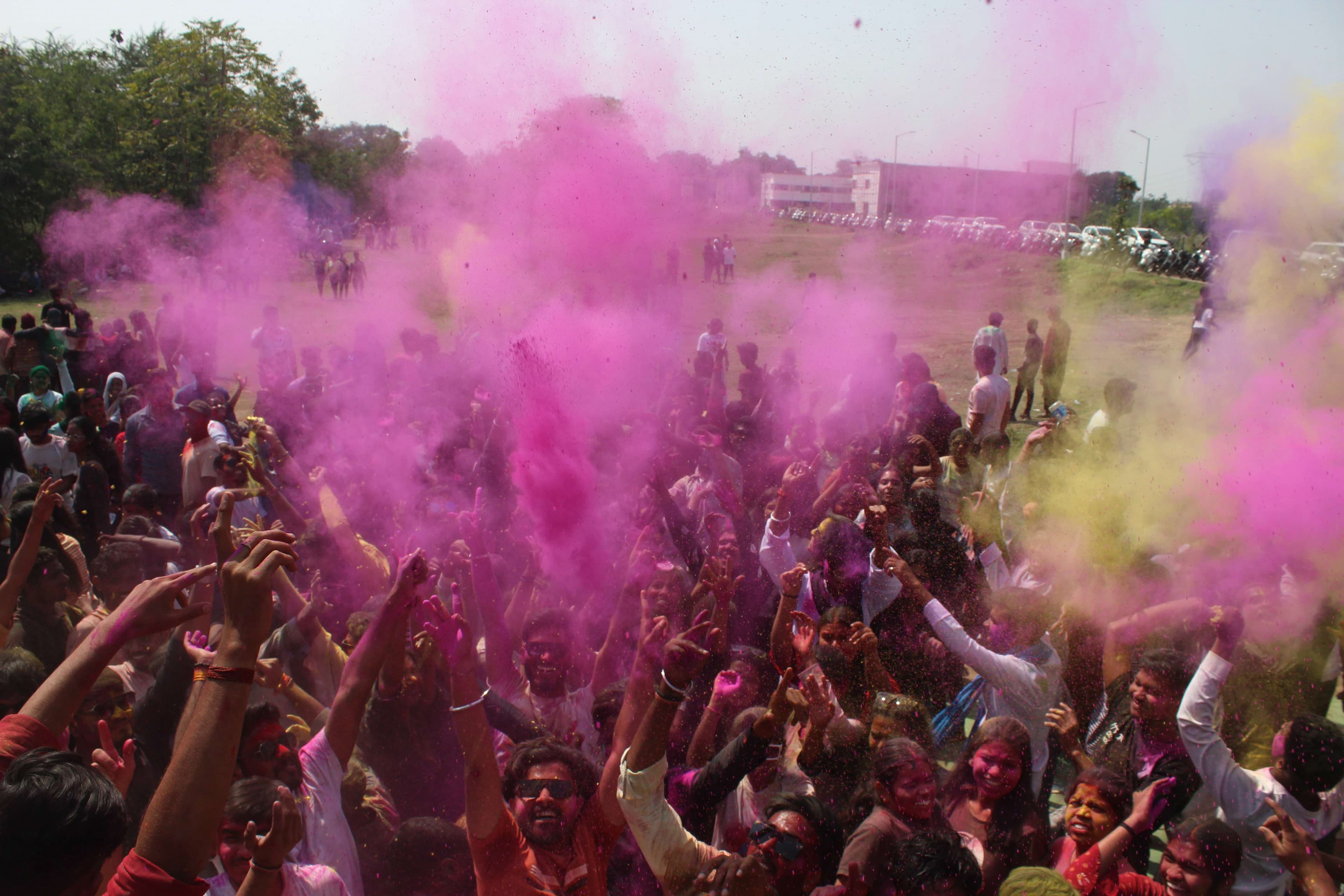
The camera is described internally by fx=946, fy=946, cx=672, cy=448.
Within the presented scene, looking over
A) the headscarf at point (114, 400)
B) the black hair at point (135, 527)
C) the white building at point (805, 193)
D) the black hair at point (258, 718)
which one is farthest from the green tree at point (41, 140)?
the black hair at point (258, 718)

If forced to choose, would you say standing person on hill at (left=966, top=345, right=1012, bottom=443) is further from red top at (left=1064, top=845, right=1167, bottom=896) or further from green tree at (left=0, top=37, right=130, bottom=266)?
green tree at (left=0, top=37, right=130, bottom=266)

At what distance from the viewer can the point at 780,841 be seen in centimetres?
274

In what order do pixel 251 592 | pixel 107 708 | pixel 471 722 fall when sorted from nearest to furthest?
pixel 251 592
pixel 471 722
pixel 107 708

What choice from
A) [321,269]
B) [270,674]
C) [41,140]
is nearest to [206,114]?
[321,269]

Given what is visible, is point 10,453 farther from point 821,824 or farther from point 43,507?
point 821,824

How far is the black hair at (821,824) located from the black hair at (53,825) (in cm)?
174

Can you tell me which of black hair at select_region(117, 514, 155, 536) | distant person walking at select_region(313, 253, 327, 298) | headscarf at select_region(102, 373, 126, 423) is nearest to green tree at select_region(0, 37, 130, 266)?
distant person walking at select_region(313, 253, 327, 298)

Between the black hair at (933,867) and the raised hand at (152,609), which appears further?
the black hair at (933,867)

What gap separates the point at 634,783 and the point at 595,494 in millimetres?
3852

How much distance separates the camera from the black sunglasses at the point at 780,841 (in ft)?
8.95

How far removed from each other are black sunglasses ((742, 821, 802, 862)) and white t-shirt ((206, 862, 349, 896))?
115 cm

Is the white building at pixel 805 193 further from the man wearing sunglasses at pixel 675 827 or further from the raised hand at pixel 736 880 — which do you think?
the raised hand at pixel 736 880

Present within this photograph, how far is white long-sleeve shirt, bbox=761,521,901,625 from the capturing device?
458cm

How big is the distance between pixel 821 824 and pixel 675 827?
0.50 m
